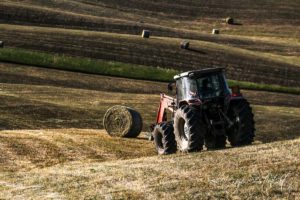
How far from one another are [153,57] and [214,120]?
123 feet

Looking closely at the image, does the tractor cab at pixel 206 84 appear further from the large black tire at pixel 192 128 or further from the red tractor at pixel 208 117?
the large black tire at pixel 192 128

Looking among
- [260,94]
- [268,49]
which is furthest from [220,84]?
[268,49]

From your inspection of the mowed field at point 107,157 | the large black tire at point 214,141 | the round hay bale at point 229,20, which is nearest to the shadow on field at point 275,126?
the mowed field at point 107,157

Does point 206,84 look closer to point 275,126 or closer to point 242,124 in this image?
point 242,124

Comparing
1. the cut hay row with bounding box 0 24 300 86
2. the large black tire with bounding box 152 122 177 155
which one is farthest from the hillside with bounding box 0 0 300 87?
the large black tire with bounding box 152 122 177 155

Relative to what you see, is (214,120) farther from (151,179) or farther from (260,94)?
(260,94)

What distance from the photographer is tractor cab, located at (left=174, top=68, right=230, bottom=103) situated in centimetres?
1892

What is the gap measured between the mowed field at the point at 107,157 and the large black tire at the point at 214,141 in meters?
1.67

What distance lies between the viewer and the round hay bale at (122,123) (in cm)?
2542

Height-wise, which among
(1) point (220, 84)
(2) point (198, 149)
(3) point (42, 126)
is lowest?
(3) point (42, 126)

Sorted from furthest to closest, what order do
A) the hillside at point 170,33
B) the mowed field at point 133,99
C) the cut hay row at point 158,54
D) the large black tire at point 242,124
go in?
the hillside at point 170,33 < the cut hay row at point 158,54 < the large black tire at point 242,124 < the mowed field at point 133,99

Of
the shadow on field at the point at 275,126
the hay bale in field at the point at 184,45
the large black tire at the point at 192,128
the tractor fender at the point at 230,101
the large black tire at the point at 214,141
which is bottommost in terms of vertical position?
the shadow on field at the point at 275,126

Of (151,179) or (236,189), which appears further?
(151,179)

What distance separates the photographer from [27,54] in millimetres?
50438
